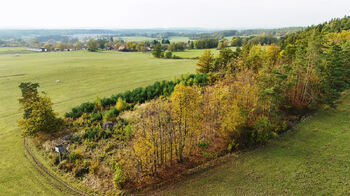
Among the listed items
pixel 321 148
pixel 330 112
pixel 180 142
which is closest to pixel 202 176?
pixel 180 142

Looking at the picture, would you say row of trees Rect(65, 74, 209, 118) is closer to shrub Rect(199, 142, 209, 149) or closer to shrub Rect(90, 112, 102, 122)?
shrub Rect(90, 112, 102, 122)

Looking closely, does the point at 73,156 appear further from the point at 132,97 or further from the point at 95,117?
the point at 132,97

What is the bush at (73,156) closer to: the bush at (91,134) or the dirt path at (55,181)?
the dirt path at (55,181)

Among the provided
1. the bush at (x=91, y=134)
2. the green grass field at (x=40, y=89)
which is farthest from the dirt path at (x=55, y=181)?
the bush at (x=91, y=134)

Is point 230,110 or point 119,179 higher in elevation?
point 230,110

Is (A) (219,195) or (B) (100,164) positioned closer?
(A) (219,195)

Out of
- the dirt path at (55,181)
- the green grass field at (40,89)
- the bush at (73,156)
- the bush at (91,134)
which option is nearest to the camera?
the dirt path at (55,181)

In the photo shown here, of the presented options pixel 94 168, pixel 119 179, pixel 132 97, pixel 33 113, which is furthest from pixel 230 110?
pixel 33 113

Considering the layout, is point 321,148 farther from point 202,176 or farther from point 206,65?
point 206,65
